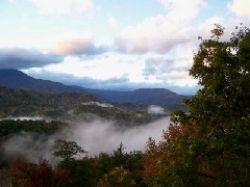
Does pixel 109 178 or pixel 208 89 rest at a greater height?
pixel 208 89

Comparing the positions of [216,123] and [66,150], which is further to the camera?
[66,150]

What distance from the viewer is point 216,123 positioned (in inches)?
1082

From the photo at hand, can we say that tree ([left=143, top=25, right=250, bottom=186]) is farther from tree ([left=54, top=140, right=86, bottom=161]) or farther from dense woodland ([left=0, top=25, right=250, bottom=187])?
tree ([left=54, top=140, right=86, bottom=161])

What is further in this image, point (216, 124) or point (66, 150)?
point (66, 150)

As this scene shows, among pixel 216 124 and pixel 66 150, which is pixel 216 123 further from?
pixel 66 150

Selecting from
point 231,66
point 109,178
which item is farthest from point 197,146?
point 109,178

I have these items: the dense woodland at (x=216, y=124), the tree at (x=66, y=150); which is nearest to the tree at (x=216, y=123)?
the dense woodland at (x=216, y=124)

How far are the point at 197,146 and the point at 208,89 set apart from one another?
358 cm

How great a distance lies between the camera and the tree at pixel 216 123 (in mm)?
24828

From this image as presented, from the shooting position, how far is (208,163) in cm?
2530

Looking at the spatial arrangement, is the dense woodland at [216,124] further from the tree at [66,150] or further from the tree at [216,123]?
the tree at [66,150]

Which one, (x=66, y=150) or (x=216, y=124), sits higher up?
(x=216, y=124)

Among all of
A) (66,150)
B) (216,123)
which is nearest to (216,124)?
(216,123)

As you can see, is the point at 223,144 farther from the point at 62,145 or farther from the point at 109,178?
the point at 62,145
